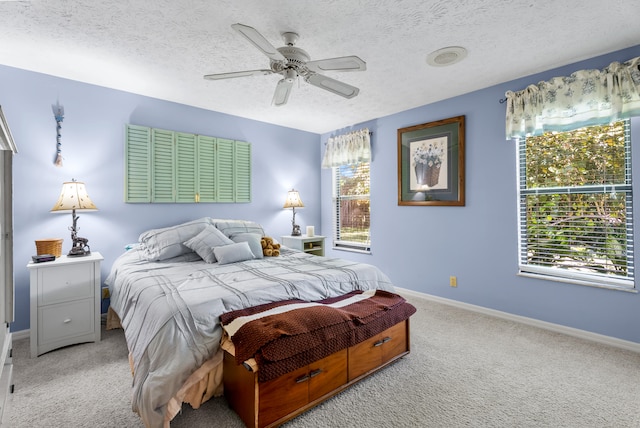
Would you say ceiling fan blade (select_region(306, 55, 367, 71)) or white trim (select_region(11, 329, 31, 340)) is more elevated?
ceiling fan blade (select_region(306, 55, 367, 71))

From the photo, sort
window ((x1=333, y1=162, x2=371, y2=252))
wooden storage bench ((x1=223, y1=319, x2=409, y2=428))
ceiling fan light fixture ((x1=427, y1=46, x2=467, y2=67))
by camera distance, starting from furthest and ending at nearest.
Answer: window ((x1=333, y1=162, x2=371, y2=252)), ceiling fan light fixture ((x1=427, y1=46, x2=467, y2=67)), wooden storage bench ((x1=223, y1=319, x2=409, y2=428))

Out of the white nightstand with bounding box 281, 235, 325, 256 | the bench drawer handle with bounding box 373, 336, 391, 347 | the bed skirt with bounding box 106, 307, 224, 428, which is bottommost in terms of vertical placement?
the bed skirt with bounding box 106, 307, 224, 428

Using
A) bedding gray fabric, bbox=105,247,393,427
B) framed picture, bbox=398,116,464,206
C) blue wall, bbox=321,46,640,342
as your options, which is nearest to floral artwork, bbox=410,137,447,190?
framed picture, bbox=398,116,464,206

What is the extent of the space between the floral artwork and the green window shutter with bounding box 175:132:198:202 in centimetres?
279

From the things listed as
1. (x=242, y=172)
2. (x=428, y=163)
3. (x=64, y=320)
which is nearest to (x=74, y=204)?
(x=64, y=320)

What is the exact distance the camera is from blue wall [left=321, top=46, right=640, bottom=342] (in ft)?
8.89

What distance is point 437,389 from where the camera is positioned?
6.61 feet

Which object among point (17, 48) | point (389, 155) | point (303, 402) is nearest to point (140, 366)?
point (303, 402)

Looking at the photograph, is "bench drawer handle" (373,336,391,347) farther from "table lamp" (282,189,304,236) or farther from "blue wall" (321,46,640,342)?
"table lamp" (282,189,304,236)

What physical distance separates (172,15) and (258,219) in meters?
2.82

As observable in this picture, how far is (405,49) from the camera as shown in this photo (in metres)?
2.55

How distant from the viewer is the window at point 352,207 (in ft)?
15.6

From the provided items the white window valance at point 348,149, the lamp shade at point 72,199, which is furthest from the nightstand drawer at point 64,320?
the white window valance at point 348,149

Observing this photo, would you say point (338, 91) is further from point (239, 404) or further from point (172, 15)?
point (239, 404)
